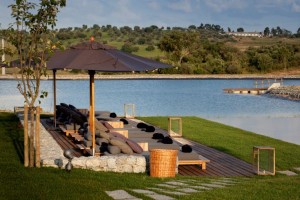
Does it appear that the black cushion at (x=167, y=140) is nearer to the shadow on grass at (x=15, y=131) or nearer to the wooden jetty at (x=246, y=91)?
the shadow on grass at (x=15, y=131)

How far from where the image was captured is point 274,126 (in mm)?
20578

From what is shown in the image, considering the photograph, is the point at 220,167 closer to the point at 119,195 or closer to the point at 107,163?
the point at 107,163

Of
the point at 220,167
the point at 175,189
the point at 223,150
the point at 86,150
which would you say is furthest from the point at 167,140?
the point at 175,189

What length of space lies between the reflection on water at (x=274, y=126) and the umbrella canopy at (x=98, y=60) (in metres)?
6.93

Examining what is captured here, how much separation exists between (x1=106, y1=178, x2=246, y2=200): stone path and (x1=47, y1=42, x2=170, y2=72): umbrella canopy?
2148 mm

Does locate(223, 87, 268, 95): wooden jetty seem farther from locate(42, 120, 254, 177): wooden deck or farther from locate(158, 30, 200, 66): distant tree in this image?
locate(42, 120, 254, 177): wooden deck

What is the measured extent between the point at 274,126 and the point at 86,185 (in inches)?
545

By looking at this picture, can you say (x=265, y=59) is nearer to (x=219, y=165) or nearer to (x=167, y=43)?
(x=167, y=43)

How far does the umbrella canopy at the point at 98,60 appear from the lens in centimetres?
964

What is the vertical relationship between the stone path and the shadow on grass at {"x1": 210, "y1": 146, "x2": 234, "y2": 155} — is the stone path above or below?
above

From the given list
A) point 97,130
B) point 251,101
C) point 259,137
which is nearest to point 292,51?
point 251,101

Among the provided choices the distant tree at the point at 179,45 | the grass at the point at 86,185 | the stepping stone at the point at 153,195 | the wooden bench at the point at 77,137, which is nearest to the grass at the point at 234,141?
the grass at the point at 86,185

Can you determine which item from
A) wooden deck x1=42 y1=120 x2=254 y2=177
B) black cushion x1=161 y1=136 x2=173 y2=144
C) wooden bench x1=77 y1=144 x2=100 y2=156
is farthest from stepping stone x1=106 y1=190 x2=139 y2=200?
black cushion x1=161 y1=136 x2=173 y2=144

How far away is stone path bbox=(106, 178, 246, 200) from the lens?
703 cm
